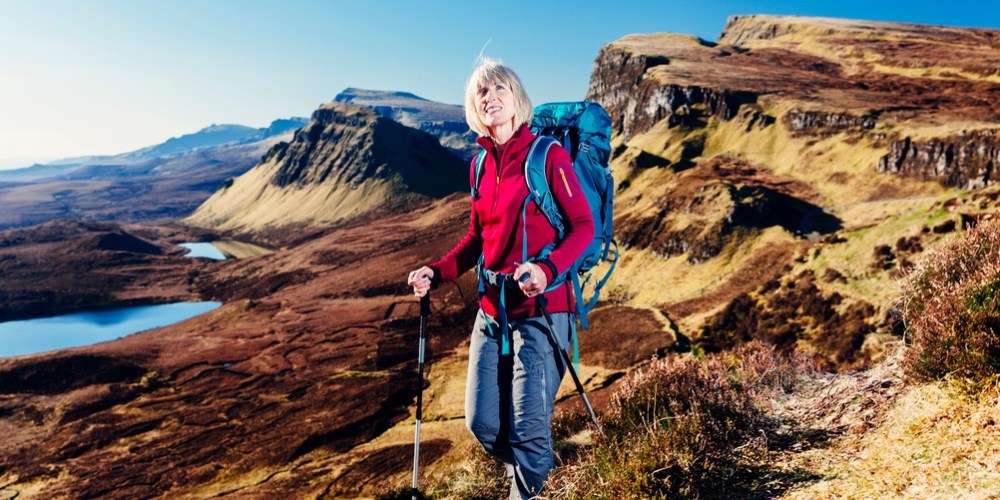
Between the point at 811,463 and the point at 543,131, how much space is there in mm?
3083

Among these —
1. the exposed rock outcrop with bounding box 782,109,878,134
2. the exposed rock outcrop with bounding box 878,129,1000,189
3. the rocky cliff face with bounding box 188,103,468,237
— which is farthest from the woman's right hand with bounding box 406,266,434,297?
the rocky cliff face with bounding box 188,103,468,237

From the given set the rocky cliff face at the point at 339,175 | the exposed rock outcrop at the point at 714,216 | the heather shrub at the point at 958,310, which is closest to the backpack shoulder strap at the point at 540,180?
the heather shrub at the point at 958,310

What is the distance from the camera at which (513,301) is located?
12.3 ft

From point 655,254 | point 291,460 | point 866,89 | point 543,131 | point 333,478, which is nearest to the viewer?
point 543,131

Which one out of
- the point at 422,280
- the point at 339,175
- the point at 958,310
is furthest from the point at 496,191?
the point at 339,175

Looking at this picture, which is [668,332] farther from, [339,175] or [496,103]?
[339,175]

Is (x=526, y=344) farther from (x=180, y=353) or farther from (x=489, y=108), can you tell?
(x=180, y=353)

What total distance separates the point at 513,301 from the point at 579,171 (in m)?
1.05

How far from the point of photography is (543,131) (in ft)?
14.3

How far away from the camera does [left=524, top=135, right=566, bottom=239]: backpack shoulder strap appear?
3592mm

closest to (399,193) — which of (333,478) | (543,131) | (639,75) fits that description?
(639,75)

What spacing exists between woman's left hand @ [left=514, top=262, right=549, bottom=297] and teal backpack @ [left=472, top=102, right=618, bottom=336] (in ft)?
0.95

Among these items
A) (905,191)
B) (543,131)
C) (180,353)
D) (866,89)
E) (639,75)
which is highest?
(639,75)

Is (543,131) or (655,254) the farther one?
(655,254)
